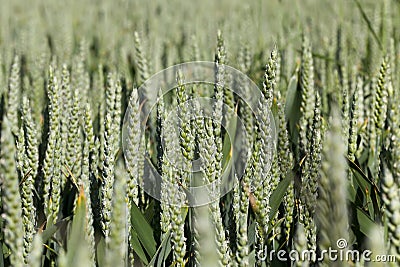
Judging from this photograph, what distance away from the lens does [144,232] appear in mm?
754

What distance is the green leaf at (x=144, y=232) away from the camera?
750 millimetres

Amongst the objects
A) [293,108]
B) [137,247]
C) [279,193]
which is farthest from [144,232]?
[293,108]

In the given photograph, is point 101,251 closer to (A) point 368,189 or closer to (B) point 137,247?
(B) point 137,247

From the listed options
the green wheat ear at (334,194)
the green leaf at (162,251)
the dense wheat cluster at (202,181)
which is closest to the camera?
the green wheat ear at (334,194)

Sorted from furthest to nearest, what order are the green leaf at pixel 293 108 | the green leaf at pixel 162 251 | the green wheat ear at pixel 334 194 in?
the green leaf at pixel 293 108
the green leaf at pixel 162 251
the green wheat ear at pixel 334 194

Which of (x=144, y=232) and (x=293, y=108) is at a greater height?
(x=293, y=108)

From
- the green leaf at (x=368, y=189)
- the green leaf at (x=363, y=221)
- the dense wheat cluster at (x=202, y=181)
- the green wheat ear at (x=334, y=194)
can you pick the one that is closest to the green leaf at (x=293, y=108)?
the dense wheat cluster at (x=202, y=181)

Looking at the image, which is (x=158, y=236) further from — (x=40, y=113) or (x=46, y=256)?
(x=40, y=113)

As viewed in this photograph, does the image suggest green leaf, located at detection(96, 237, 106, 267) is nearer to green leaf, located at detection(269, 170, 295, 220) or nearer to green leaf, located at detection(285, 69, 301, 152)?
green leaf, located at detection(269, 170, 295, 220)

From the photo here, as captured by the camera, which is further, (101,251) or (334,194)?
(101,251)

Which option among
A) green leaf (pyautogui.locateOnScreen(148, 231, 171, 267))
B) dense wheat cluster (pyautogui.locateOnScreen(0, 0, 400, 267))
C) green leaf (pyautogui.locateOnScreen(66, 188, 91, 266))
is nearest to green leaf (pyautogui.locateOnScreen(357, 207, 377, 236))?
dense wheat cluster (pyautogui.locateOnScreen(0, 0, 400, 267))

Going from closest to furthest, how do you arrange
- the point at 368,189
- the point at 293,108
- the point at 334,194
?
the point at 334,194 → the point at 368,189 → the point at 293,108

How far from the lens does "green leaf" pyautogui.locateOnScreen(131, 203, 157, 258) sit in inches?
29.5

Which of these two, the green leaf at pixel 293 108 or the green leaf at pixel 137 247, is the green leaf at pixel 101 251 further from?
the green leaf at pixel 293 108
